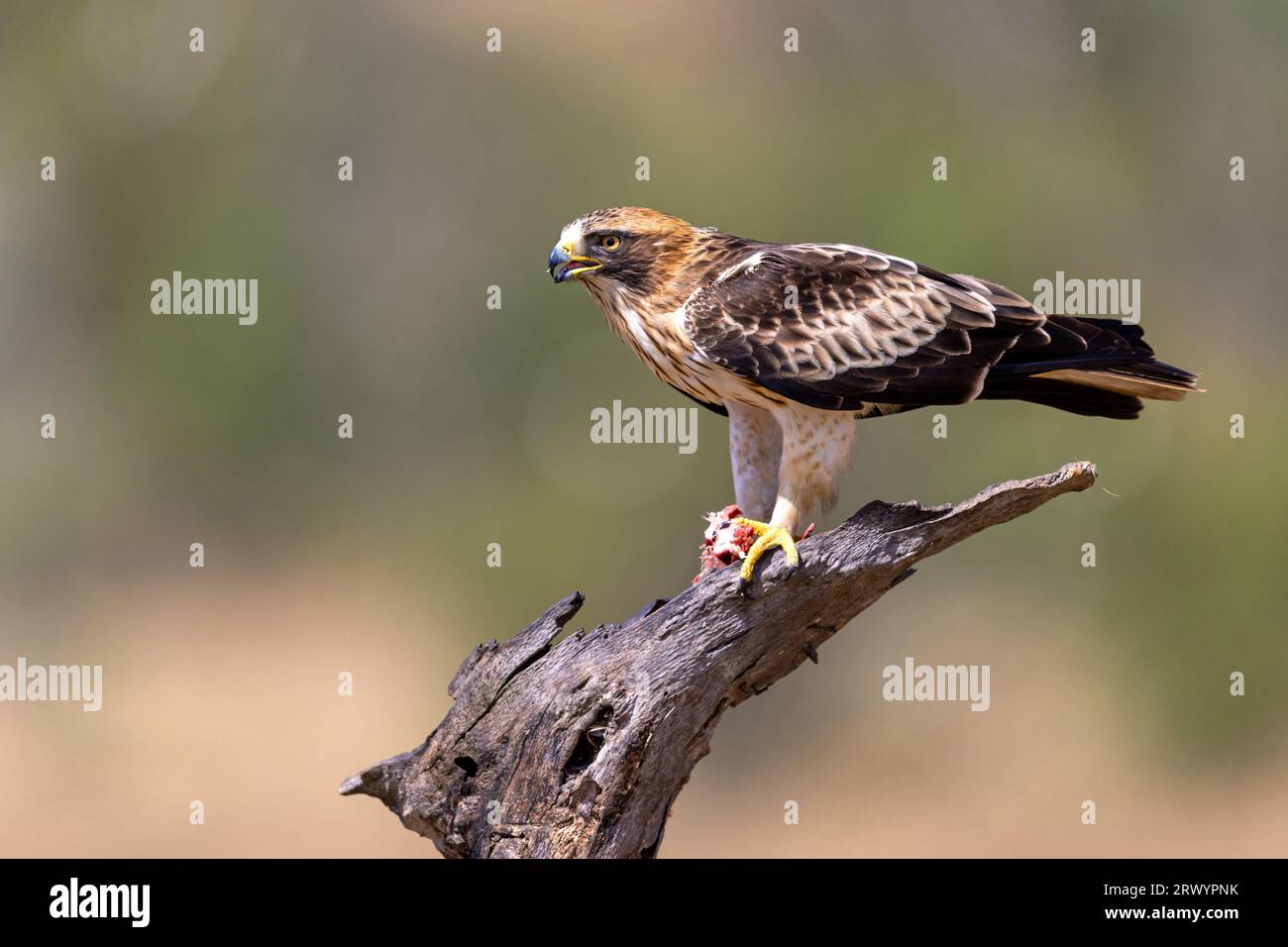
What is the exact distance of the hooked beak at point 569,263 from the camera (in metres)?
4.30

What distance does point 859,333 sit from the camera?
13.5 ft

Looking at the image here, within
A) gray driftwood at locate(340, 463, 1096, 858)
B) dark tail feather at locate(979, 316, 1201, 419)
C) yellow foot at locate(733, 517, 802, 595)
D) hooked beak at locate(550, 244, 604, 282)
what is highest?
hooked beak at locate(550, 244, 604, 282)

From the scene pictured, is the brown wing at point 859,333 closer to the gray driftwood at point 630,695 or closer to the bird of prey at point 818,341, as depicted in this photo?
the bird of prey at point 818,341

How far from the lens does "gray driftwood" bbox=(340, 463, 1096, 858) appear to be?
12.5 ft

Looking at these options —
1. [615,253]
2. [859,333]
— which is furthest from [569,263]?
[859,333]

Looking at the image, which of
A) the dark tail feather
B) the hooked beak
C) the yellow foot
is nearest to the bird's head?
the hooked beak

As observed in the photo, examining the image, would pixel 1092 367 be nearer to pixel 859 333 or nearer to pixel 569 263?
pixel 859 333

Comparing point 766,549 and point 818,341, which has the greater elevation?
point 818,341

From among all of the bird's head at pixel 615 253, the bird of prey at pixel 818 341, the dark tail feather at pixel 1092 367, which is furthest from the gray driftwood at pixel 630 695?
the bird's head at pixel 615 253

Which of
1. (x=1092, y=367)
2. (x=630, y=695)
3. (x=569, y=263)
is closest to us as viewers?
(x=630, y=695)

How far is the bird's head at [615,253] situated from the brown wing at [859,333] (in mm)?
195

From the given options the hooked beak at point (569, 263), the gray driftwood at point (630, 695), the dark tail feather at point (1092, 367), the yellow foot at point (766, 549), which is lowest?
the gray driftwood at point (630, 695)

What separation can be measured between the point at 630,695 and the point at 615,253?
148 cm

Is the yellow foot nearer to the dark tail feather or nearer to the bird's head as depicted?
the dark tail feather
